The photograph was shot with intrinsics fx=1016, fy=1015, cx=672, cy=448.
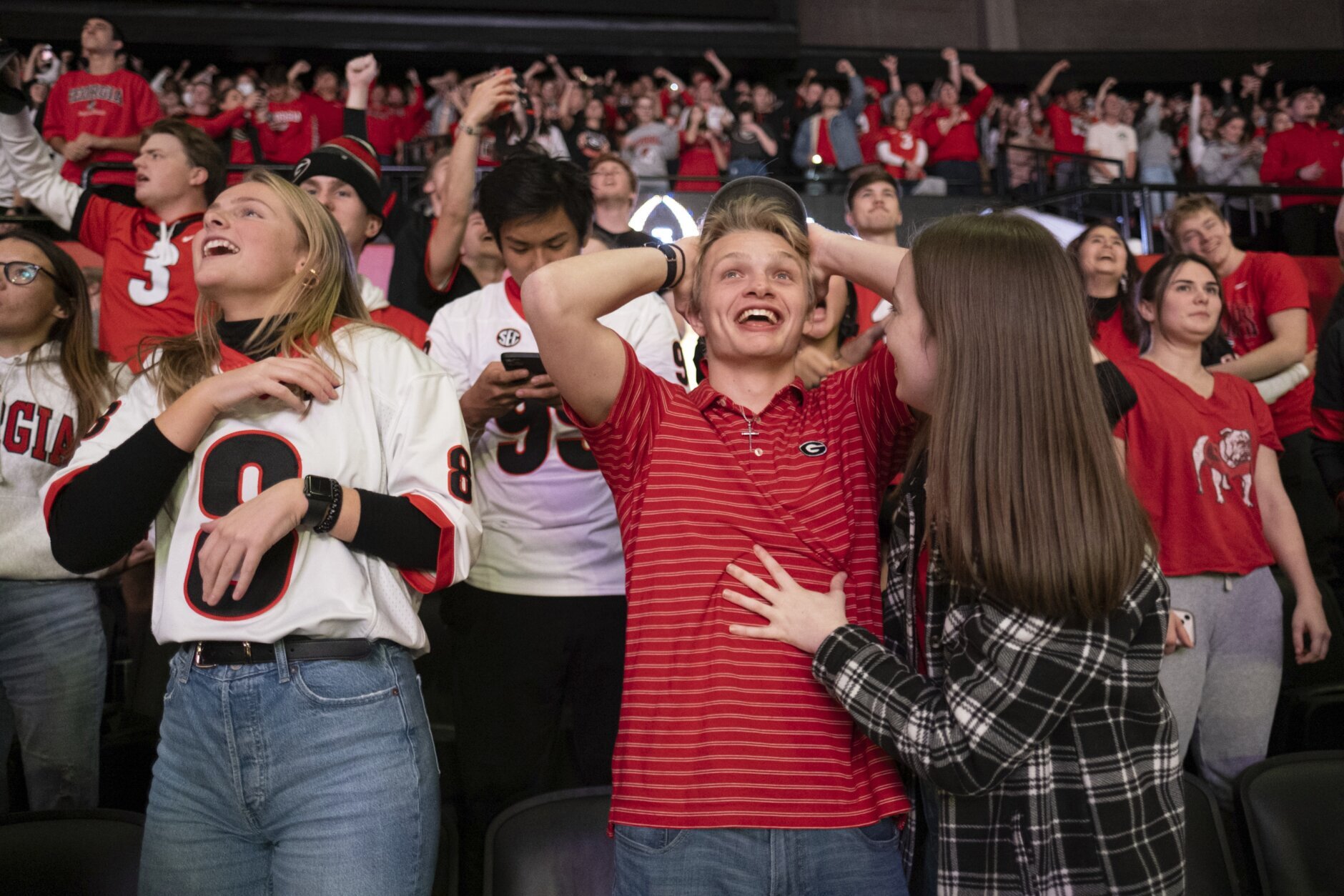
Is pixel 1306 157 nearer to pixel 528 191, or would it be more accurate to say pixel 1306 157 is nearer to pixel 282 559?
pixel 528 191

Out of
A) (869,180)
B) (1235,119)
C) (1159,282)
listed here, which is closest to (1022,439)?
(1159,282)

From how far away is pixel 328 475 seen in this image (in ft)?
4.97

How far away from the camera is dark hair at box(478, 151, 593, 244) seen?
242cm

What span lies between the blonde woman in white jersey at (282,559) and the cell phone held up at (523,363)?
299mm

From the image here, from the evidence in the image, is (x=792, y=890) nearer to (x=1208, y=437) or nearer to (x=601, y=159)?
(x=1208, y=437)

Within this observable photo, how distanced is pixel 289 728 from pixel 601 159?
354cm

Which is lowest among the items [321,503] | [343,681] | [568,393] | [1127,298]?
[343,681]

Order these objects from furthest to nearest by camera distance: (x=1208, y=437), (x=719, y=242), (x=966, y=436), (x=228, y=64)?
(x=228, y=64), (x=1208, y=437), (x=719, y=242), (x=966, y=436)

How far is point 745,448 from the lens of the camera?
63.0 inches

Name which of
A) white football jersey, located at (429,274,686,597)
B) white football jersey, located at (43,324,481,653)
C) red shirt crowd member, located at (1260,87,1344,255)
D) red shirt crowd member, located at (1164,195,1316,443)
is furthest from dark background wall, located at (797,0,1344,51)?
white football jersey, located at (43,324,481,653)

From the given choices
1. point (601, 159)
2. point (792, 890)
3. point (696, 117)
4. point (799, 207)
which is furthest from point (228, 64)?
point (792, 890)

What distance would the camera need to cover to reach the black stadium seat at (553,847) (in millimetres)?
1895

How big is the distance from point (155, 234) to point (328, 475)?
73.8 inches

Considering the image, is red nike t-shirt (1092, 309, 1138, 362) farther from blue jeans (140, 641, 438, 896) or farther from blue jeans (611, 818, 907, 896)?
blue jeans (140, 641, 438, 896)
